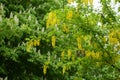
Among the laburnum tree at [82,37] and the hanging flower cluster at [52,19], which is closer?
the hanging flower cluster at [52,19]

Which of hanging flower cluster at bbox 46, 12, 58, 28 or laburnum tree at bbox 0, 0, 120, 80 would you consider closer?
hanging flower cluster at bbox 46, 12, 58, 28

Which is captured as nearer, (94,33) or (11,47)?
(94,33)

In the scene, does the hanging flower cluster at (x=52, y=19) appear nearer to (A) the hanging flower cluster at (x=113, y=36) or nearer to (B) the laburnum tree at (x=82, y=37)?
(B) the laburnum tree at (x=82, y=37)

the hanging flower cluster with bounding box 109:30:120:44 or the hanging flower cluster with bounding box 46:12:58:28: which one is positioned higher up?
the hanging flower cluster with bounding box 46:12:58:28

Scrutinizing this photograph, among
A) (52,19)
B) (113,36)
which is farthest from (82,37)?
(52,19)

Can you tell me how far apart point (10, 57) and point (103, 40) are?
227 inches

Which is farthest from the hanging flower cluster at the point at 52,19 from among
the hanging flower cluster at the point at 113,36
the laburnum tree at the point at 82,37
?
the hanging flower cluster at the point at 113,36

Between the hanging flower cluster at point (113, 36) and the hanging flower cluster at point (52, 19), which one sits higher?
the hanging flower cluster at point (52, 19)

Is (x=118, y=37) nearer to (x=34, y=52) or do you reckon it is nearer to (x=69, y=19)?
(x=69, y=19)

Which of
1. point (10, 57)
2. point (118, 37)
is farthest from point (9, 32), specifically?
point (118, 37)

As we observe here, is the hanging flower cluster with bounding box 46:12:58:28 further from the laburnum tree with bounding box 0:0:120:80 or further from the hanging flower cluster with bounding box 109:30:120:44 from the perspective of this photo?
the hanging flower cluster with bounding box 109:30:120:44

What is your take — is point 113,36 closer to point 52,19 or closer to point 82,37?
point 82,37

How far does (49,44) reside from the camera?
60.1 ft

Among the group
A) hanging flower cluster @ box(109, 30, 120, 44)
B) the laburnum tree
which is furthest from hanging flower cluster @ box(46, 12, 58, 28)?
hanging flower cluster @ box(109, 30, 120, 44)
